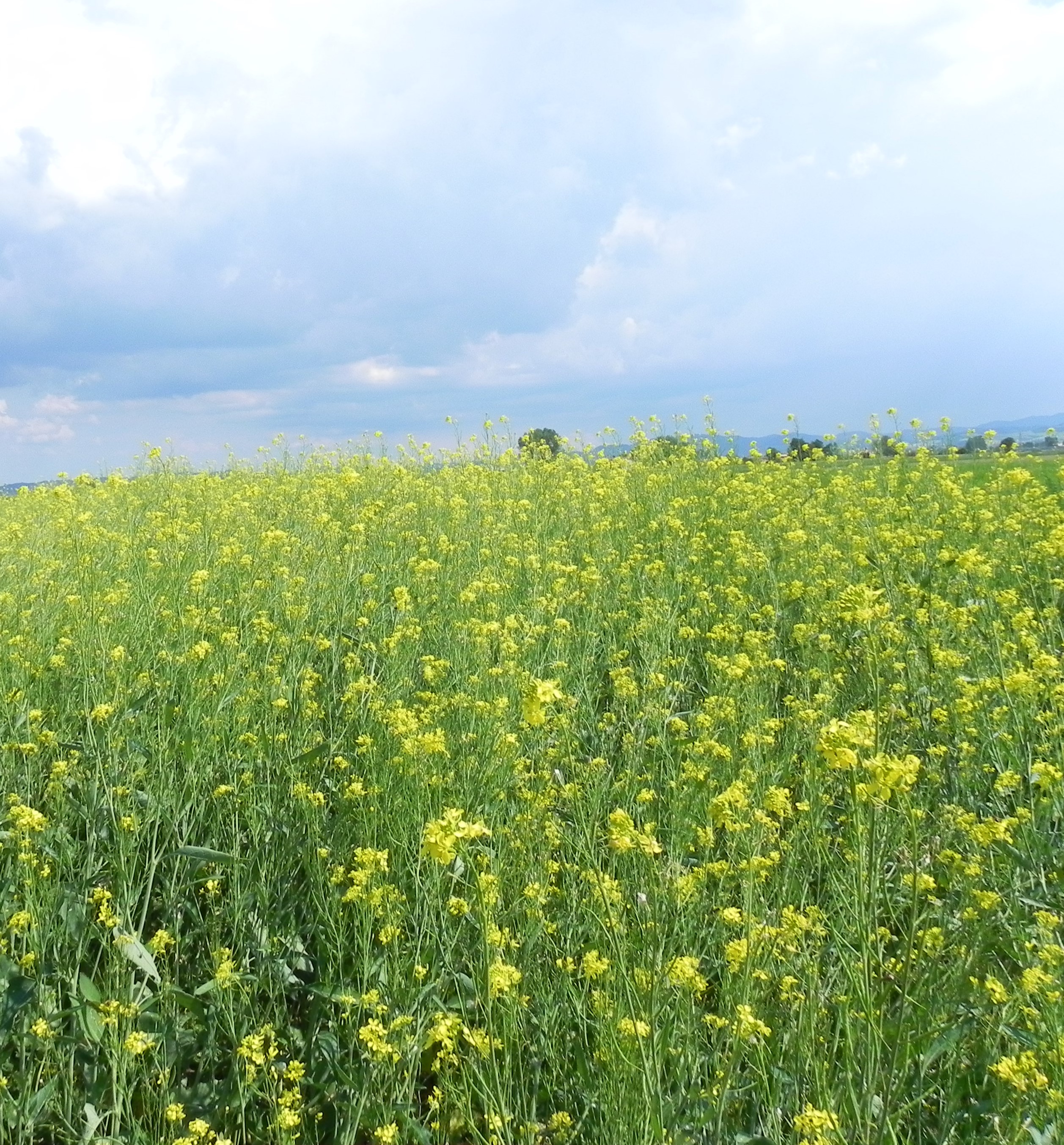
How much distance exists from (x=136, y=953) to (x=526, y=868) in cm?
101

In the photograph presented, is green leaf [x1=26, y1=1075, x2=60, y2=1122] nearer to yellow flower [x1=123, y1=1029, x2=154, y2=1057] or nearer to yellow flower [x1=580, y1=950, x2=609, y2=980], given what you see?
yellow flower [x1=123, y1=1029, x2=154, y2=1057]

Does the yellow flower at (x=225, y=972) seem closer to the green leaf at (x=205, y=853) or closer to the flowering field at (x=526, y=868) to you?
the flowering field at (x=526, y=868)

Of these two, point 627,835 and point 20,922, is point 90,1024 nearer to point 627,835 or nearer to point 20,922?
point 20,922

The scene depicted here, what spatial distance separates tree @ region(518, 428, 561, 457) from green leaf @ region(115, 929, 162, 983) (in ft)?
28.9

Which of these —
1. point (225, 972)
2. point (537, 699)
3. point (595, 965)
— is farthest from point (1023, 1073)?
point (225, 972)

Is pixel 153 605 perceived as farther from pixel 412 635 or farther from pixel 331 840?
pixel 331 840

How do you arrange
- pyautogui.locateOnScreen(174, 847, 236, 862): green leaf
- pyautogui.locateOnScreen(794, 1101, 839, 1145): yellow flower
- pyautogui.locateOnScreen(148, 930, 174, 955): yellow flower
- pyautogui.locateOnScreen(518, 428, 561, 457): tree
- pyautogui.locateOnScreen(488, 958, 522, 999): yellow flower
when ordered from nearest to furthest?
pyautogui.locateOnScreen(794, 1101, 839, 1145): yellow flower < pyautogui.locateOnScreen(488, 958, 522, 999): yellow flower < pyautogui.locateOnScreen(148, 930, 174, 955): yellow flower < pyautogui.locateOnScreen(174, 847, 236, 862): green leaf < pyautogui.locateOnScreen(518, 428, 561, 457): tree

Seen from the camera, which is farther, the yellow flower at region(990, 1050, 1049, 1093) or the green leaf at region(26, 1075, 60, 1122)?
the green leaf at region(26, 1075, 60, 1122)

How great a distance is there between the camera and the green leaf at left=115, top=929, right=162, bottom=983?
219 centimetres

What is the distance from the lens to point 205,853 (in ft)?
8.24

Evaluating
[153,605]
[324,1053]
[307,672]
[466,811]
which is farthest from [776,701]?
[153,605]

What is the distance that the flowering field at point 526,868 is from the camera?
5.95ft

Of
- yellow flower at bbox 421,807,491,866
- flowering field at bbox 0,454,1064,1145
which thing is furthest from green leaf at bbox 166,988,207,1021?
yellow flower at bbox 421,807,491,866

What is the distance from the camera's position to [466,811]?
2568mm
